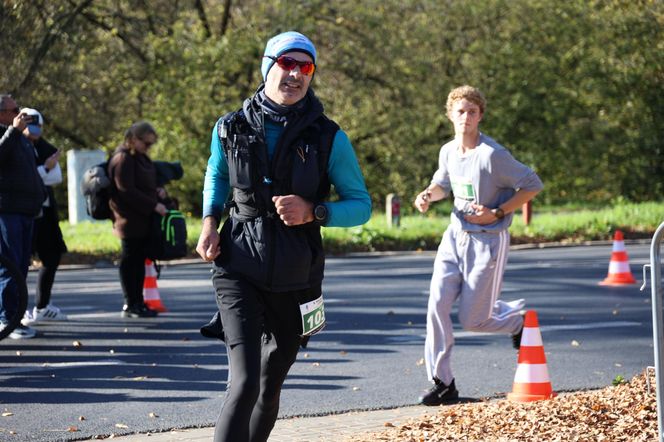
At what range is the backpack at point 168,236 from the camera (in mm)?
11594

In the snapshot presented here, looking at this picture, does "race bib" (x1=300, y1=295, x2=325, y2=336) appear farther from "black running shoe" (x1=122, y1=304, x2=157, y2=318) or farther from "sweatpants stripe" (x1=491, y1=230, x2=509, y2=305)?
"black running shoe" (x1=122, y1=304, x2=157, y2=318)

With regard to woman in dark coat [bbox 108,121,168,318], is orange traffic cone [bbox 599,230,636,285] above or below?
below

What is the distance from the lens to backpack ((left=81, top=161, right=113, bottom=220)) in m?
11.6

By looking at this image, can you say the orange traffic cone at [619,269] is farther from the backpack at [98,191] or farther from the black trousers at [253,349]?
the black trousers at [253,349]

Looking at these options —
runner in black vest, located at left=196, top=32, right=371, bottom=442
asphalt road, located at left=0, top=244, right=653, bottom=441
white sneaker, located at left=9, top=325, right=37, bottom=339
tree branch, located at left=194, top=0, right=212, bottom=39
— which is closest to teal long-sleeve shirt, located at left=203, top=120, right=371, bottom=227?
runner in black vest, located at left=196, top=32, right=371, bottom=442

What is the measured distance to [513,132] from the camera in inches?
1414

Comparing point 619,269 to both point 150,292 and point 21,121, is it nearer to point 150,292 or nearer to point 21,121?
point 150,292

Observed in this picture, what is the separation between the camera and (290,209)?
4.71 meters

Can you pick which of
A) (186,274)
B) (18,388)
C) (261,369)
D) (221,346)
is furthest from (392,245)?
(261,369)

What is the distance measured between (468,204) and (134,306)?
526 centimetres

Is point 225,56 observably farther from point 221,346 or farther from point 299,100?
point 299,100

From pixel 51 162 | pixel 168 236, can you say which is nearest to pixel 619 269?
pixel 168 236

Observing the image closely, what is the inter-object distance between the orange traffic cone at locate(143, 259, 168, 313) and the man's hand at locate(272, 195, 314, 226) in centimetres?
788

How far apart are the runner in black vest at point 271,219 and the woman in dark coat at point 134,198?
6.63 meters
